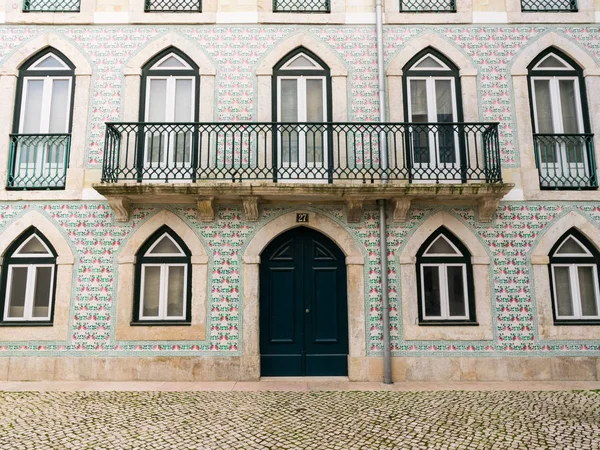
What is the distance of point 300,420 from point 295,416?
18 centimetres

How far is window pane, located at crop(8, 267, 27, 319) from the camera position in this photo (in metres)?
8.06

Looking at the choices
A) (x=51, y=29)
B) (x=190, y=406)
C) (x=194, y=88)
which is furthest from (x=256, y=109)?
(x=190, y=406)

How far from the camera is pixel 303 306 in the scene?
26.9 ft

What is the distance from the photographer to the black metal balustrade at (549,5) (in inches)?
352

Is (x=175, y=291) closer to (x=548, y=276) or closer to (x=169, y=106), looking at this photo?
(x=169, y=106)

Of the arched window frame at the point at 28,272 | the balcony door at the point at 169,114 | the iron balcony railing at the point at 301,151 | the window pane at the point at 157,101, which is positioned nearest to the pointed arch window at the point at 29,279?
the arched window frame at the point at 28,272

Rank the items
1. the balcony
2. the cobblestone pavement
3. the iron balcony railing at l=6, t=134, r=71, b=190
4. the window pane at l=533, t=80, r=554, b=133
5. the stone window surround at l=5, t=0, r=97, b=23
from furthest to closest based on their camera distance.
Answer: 1. the stone window surround at l=5, t=0, r=97, b=23
2. the window pane at l=533, t=80, r=554, b=133
3. the iron balcony railing at l=6, t=134, r=71, b=190
4. the balcony
5. the cobblestone pavement

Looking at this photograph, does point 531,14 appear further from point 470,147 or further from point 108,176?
point 108,176

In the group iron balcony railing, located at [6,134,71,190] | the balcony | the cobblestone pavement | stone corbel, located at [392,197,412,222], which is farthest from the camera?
iron balcony railing, located at [6,134,71,190]

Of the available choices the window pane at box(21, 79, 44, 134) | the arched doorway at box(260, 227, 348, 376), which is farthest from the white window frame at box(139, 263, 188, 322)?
the window pane at box(21, 79, 44, 134)

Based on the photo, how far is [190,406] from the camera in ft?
20.6

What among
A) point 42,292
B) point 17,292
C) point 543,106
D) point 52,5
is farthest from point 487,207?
point 52,5

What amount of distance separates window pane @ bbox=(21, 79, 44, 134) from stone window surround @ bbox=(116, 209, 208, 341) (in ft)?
10.4

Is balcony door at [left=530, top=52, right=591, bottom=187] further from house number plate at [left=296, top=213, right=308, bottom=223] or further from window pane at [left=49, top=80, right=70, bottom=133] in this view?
window pane at [left=49, top=80, right=70, bottom=133]
